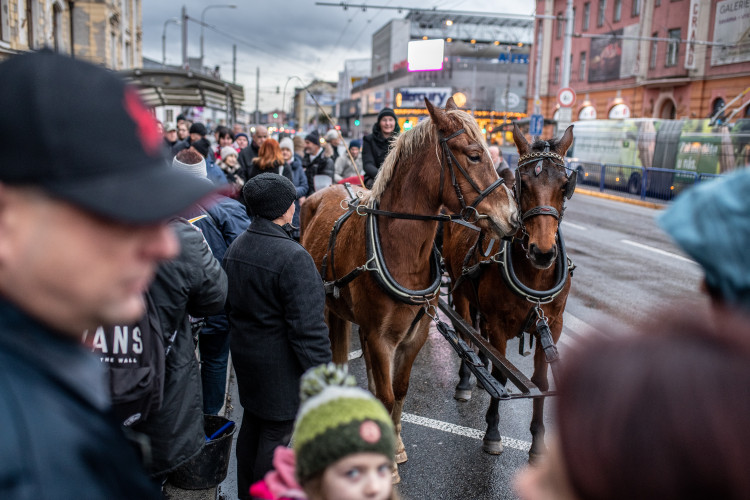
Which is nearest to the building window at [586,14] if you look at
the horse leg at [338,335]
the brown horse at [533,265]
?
the brown horse at [533,265]

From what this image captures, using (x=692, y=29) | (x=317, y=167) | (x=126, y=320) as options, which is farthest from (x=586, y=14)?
(x=126, y=320)

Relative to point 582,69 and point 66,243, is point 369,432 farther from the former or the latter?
point 582,69

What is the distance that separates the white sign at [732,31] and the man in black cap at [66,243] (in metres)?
30.5

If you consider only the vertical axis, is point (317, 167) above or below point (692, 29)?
below

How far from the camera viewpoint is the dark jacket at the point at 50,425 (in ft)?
2.68

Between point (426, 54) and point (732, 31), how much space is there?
19.0 meters

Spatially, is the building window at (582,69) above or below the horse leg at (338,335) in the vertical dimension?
above

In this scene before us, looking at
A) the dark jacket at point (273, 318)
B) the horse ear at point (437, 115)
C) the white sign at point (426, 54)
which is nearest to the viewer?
the dark jacket at point (273, 318)

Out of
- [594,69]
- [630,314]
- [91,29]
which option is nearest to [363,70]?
[594,69]

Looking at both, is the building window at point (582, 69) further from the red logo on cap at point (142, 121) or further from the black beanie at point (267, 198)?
the red logo on cap at point (142, 121)

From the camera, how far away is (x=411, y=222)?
12.4 ft

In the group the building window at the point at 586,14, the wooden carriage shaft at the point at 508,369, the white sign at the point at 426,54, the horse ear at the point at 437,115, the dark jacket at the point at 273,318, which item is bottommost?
the wooden carriage shaft at the point at 508,369

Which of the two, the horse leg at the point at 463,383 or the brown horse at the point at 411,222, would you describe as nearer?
the brown horse at the point at 411,222

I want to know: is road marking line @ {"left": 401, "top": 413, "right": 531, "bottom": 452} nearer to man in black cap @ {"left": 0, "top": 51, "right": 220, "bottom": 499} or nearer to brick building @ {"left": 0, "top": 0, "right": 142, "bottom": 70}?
man in black cap @ {"left": 0, "top": 51, "right": 220, "bottom": 499}
